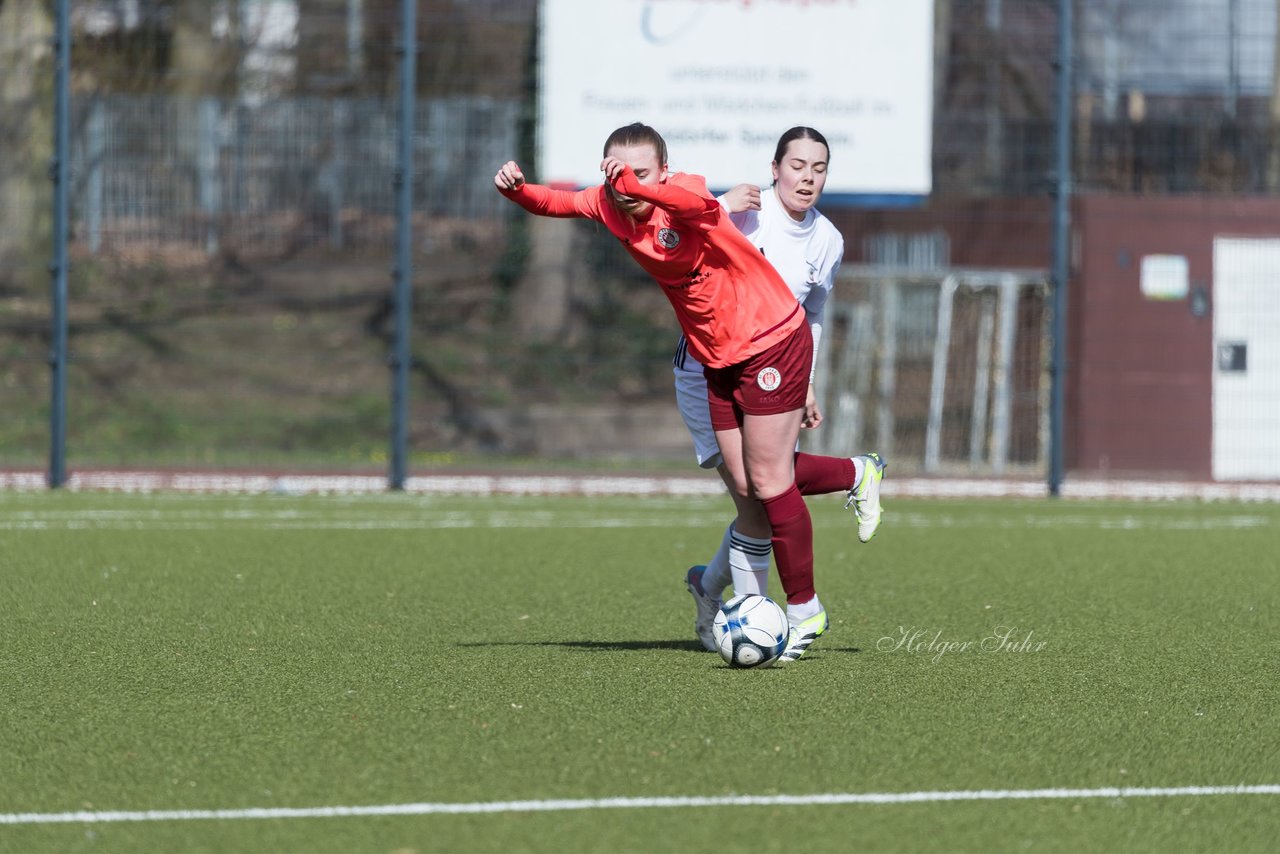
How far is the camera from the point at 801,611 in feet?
19.1

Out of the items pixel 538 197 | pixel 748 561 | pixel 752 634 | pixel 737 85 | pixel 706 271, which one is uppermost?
pixel 737 85

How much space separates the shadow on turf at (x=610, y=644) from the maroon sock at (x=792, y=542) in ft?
1.18

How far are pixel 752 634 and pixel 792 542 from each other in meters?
0.36

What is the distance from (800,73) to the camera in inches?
554

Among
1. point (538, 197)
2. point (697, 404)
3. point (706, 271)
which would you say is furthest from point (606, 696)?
point (538, 197)

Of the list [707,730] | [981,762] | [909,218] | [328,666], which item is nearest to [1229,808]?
[981,762]

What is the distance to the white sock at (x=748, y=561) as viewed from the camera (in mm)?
5973

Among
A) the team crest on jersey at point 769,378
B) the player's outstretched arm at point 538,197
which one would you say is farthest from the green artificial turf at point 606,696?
the player's outstretched arm at point 538,197

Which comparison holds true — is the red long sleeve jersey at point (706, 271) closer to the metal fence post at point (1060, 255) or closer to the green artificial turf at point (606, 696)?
the green artificial turf at point (606, 696)

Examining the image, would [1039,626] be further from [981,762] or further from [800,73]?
[800,73]

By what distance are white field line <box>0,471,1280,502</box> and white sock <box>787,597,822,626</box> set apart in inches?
302

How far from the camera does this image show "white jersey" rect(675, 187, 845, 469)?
19.3 feet

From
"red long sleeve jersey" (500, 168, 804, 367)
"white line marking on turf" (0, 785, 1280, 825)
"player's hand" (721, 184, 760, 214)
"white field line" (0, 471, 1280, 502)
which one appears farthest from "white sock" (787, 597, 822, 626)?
"white field line" (0, 471, 1280, 502)

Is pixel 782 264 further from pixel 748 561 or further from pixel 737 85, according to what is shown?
pixel 737 85
